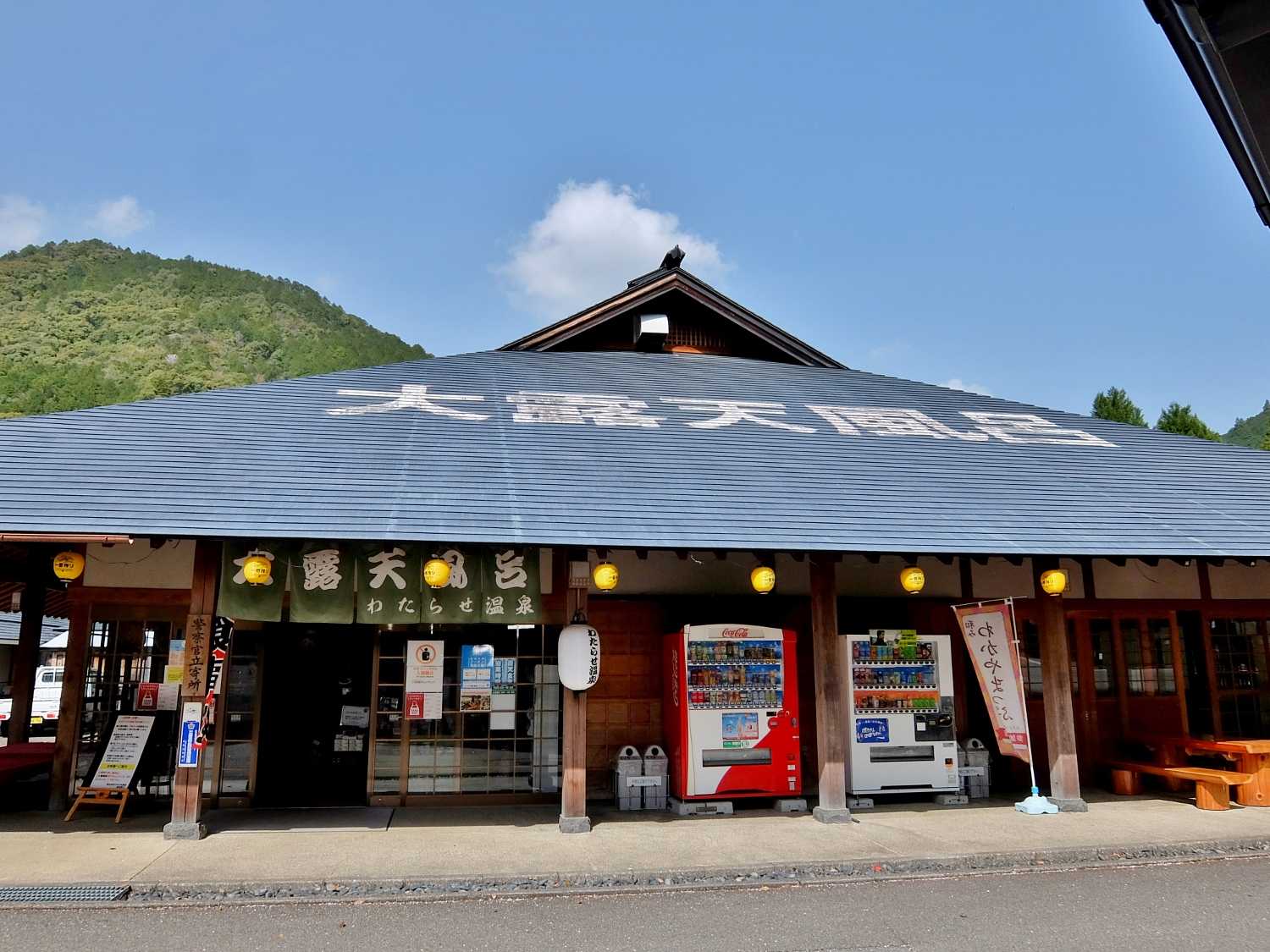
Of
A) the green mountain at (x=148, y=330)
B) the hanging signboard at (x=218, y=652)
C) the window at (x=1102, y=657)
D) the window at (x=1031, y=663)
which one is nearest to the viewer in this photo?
the hanging signboard at (x=218, y=652)

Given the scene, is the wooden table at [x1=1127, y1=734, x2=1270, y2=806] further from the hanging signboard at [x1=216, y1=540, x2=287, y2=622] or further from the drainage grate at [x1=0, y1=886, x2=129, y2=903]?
the drainage grate at [x1=0, y1=886, x2=129, y2=903]

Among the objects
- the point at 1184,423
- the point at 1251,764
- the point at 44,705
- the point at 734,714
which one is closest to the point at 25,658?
the point at 734,714

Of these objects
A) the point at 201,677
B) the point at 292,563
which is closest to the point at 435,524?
the point at 292,563

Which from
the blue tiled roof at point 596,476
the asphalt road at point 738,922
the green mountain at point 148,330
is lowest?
the asphalt road at point 738,922

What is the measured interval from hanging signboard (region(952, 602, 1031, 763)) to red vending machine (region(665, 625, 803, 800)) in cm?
204

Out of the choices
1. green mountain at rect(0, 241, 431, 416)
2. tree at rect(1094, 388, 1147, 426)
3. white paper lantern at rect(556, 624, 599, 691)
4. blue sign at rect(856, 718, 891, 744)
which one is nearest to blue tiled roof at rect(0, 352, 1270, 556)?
white paper lantern at rect(556, 624, 599, 691)

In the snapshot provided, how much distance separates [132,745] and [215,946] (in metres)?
4.45

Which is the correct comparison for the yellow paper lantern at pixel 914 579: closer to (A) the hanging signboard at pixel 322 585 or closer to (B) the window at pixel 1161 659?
(B) the window at pixel 1161 659

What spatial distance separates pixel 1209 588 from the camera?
38.3 feet

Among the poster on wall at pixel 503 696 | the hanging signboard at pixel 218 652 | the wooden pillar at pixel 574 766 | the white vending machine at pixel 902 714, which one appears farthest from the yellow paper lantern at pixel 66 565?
the white vending machine at pixel 902 714

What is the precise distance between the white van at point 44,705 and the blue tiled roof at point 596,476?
1156 cm

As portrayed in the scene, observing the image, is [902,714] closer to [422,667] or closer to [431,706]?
[431,706]

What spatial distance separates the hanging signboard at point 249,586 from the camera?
8.42m

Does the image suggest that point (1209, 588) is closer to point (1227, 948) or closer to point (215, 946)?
point (1227, 948)
